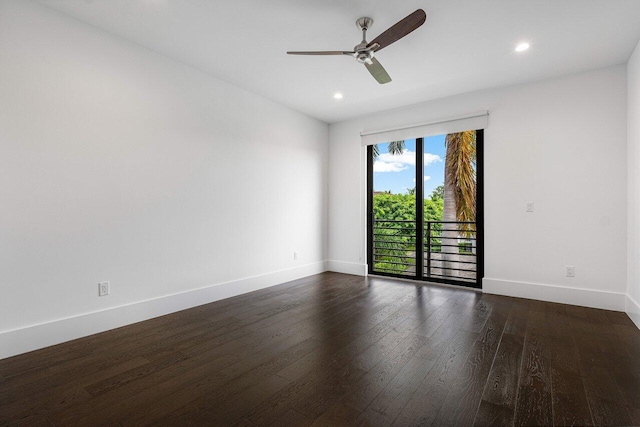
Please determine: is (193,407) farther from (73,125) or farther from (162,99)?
(162,99)

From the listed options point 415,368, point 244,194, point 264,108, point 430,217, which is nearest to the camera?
→ point 415,368

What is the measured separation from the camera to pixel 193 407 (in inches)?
63.4

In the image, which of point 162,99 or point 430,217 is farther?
point 430,217

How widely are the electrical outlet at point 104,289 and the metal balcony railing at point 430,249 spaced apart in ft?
11.7

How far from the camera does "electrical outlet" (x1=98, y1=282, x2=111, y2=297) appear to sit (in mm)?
2631

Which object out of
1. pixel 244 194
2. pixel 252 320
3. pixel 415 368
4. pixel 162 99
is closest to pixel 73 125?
pixel 162 99

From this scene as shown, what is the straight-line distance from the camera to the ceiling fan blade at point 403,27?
1.98 meters

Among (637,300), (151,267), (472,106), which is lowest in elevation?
(637,300)

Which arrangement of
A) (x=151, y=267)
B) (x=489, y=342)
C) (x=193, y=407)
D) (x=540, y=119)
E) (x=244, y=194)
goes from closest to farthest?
(x=193, y=407) < (x=489, y=342) < (x=151, y=267) < (x=540, y=119) < (x=244, y=194)

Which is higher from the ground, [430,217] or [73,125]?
[73,125]

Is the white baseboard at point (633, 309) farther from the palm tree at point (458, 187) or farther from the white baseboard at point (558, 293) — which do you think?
the palm tree at point (458, 187)

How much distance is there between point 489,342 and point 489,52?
8.67ft

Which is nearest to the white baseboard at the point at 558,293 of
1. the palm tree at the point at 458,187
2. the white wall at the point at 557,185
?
the white wall at the point at 557,185

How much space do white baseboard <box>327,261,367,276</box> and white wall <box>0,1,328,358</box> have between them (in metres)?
1.39
